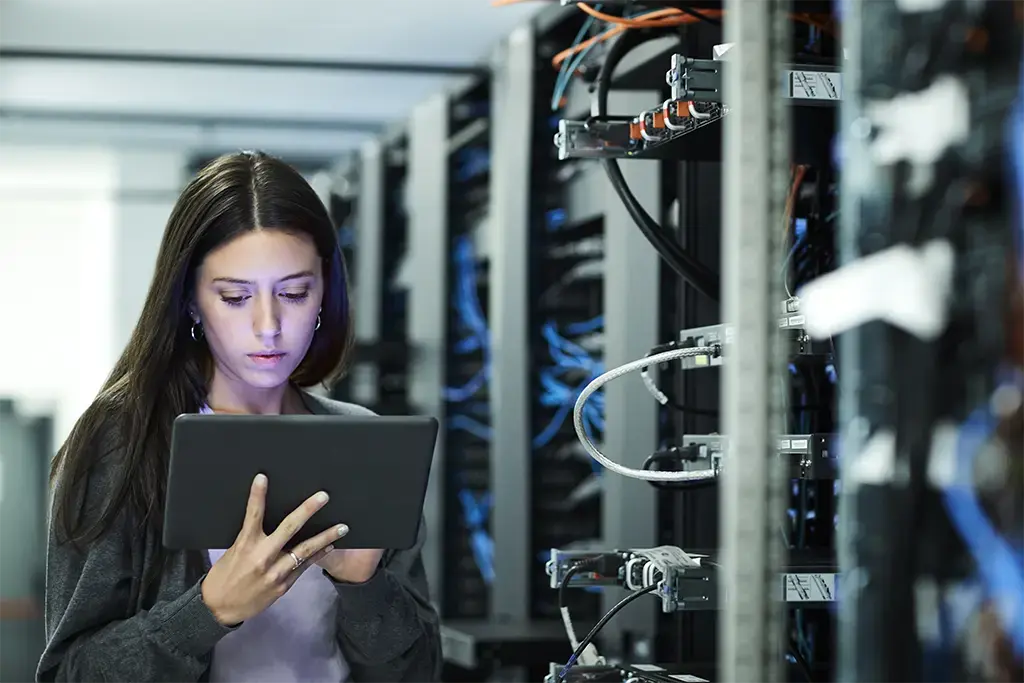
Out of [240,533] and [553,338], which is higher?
[553,338]

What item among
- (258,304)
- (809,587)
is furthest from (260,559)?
(809,587)

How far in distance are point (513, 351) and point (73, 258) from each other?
3.67 meters

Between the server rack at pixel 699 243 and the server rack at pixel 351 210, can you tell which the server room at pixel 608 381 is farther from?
the server rack at pixel 351 210

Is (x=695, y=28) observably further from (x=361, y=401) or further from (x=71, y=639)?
(x=361, y=401)

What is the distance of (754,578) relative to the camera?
102 centimetres

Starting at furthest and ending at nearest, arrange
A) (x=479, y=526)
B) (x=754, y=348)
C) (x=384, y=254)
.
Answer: (x=384, y=254) → (x=479, y=526) → (x=754, y=348)

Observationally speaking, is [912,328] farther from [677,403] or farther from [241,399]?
[677,403]

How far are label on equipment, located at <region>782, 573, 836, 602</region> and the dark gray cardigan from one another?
468 mm

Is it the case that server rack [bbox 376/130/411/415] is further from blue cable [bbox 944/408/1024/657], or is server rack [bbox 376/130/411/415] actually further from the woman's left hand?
blue cable [bbox 944/408/1024/657]

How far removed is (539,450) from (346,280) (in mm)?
1587

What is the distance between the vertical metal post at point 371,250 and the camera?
5.36 metres

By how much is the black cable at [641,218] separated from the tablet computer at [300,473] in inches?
20.2

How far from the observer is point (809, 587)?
5.33 feet

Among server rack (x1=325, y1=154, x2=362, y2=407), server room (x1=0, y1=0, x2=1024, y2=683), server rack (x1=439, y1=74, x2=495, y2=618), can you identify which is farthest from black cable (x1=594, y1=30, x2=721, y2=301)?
server rack (x1=325, y1=154, x2=362, y2=407)
